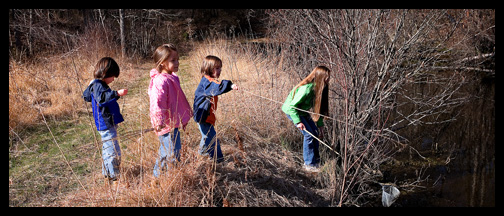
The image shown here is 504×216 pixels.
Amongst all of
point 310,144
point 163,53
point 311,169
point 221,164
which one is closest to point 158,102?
point 163,53

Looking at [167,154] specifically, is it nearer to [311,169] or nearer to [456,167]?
[311,169]

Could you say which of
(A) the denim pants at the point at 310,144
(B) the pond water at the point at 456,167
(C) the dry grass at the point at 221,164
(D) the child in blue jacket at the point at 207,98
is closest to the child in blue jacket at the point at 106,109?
(C) the dry grass at the point at 221,164

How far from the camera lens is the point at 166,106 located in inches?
121

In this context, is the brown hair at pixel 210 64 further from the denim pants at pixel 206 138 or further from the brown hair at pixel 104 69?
the brown hair at pixel 104 69

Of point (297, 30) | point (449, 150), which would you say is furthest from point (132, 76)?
point (449, 150)

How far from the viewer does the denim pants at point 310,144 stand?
3672 mm

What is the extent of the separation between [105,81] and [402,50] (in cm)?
292

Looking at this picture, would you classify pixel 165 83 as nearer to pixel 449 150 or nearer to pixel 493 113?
pixel 449 150

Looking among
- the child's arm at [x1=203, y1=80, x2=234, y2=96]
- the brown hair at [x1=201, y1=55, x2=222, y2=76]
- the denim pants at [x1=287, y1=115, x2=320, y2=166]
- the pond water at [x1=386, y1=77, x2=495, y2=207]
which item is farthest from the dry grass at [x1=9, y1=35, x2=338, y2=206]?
the pond water at [x1=386, y1=77, x2=495, y2=207]

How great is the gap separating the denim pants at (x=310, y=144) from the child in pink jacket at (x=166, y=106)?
1233 millimetres

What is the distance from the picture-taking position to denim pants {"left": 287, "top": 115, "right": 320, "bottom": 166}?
3672 millimetres

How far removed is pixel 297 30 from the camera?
4.91 m

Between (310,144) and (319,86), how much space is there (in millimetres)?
668

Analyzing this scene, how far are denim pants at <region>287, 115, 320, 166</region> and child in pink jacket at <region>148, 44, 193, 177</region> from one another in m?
1.23
